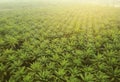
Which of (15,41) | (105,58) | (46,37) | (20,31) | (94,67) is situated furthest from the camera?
(20,31)

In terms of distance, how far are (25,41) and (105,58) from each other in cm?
786

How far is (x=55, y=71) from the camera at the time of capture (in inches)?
402

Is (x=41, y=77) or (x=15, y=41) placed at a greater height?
(x=15, y=41)

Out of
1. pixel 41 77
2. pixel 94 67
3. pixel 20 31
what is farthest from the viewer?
pixel 20 31

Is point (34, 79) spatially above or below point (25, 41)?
below

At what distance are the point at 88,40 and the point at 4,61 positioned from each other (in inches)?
311

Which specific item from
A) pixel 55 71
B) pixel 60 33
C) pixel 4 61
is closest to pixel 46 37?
pixel 60 33

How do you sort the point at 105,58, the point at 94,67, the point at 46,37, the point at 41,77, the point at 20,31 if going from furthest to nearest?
the point at 20,31, the point at 46,37, the point at 105,58, the point at 94,67, the point at 41,77

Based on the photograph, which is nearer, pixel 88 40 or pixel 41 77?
pixel 41 77

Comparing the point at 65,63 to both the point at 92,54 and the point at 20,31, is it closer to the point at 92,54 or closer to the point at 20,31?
the point at 92,54

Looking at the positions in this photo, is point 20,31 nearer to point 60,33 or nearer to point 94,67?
point 60,33

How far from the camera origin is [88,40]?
15070 mm

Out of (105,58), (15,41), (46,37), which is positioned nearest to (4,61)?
(15,41)

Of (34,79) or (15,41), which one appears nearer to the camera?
(34,79)
